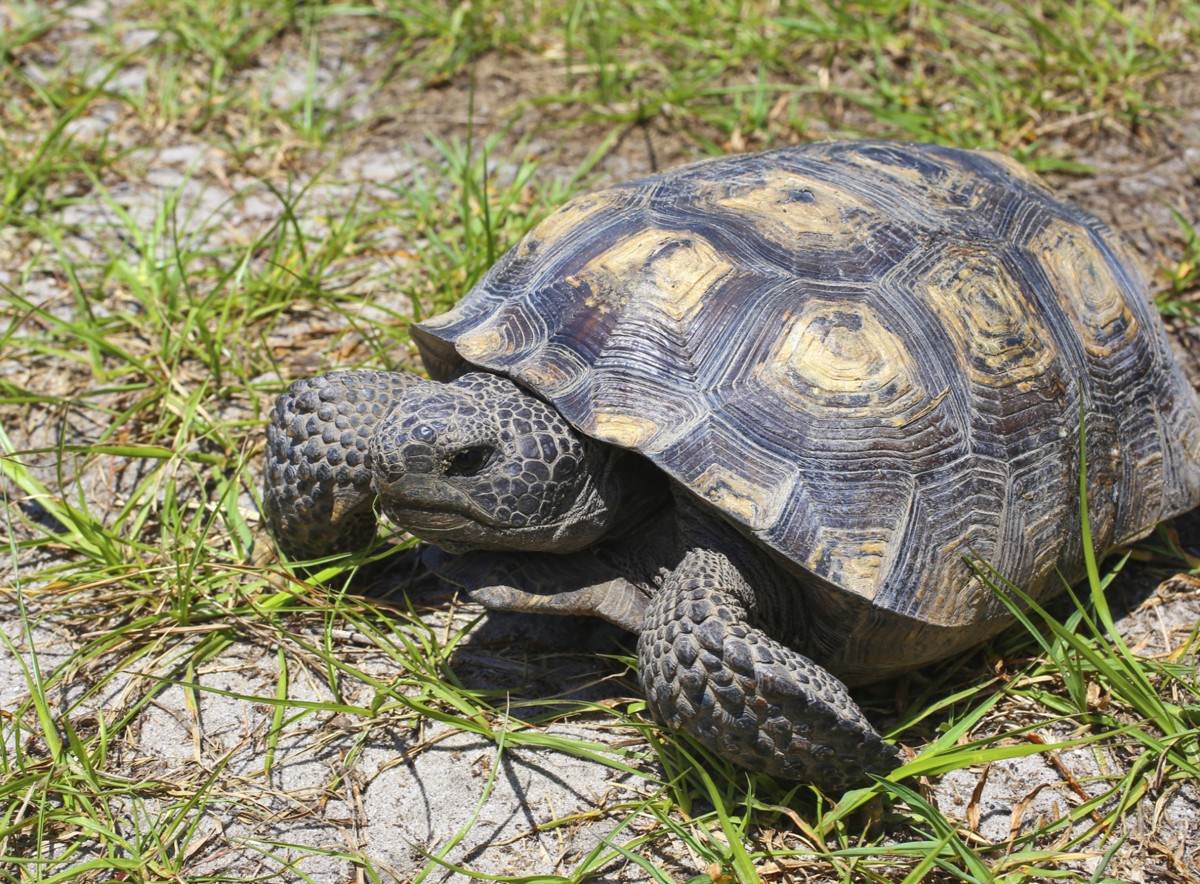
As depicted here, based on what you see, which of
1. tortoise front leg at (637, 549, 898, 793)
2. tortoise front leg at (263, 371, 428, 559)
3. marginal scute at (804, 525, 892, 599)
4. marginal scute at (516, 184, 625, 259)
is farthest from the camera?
marginal scute at (516, 184, 625, 259)

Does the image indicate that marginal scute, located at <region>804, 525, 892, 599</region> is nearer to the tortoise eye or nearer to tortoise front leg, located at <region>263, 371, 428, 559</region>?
the tortoise eye

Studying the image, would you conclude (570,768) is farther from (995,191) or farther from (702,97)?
(702,97)

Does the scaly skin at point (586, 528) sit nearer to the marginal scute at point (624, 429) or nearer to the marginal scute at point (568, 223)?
the marginal scute at point (624, 429)

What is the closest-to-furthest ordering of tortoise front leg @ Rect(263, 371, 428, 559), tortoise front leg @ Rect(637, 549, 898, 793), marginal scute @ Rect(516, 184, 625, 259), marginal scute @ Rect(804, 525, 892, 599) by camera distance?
tortoise front leg @ Rect(637, 549, 898, 793)
marginal scute @ Rect(804, 525, 892, 599)
tortoise front leg @ Rect(263, 371, 428, 559)
marginal scute @ Rect(516, 184, 625, 259)

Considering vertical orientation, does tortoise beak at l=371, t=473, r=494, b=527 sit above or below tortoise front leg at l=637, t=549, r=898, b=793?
above

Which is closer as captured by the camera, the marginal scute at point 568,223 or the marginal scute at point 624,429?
the marginal scute at point 624,429

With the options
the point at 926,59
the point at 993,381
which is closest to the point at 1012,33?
the point at 926,59

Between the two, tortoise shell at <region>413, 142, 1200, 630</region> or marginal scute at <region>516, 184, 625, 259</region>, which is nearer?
tortoise shell at <region>413, 142, 1200, 630</region>

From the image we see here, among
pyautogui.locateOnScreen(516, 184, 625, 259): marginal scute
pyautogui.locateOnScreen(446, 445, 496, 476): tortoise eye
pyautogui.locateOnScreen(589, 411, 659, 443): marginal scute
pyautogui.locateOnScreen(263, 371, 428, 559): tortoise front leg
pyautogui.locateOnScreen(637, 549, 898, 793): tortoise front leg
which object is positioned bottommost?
pyautogui.locateOnScreen(637, 549, 898, 793): tortoise front leg

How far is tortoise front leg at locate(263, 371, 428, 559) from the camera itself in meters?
2.86

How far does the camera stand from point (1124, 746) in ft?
8.95

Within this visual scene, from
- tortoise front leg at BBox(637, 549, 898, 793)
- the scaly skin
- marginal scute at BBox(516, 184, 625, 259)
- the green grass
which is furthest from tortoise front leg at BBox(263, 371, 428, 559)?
tortoise front leg at BBox(637, 549, 898, 793)

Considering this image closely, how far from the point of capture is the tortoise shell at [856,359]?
99.7 inches

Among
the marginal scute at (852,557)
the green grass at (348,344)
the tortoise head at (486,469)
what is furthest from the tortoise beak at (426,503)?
the marginal scute at (852,557)
